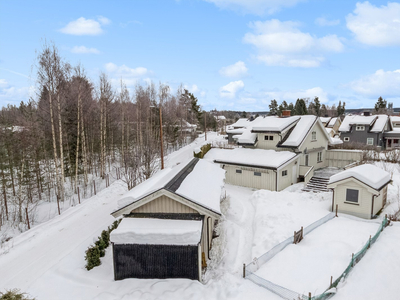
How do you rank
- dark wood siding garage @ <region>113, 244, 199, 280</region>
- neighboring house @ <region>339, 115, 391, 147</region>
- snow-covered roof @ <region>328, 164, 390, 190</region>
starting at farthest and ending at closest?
neighboring house @ <region>339, 115, 391, 147</region>
snow-covered roof @ <region>328, 164, 390, 190</region>
dark wood siding garage @ <region>113, 244, 199, 280</region>

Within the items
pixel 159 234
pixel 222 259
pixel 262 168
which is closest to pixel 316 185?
pixel 262 168

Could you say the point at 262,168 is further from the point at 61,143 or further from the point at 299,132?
the point at 61,143

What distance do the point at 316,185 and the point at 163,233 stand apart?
16.8 m

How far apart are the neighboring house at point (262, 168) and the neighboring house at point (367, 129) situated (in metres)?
23.8

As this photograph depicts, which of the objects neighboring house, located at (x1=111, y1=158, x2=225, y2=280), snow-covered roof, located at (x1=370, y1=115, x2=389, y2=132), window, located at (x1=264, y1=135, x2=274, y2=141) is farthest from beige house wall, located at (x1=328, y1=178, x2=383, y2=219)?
snow-covered roof, located at (x1=370, y1=115, x2=389, y2=132)

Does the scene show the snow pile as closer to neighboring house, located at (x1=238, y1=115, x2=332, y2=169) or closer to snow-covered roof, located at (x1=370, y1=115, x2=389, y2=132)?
neighboring house, located at (x1=238, y1=115, x2=332, y2=169)

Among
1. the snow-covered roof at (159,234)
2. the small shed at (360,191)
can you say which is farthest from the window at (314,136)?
the snow-covered roof at (159,234)

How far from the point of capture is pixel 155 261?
32.0 feet

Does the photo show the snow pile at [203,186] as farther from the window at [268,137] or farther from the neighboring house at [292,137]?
the window at [268,137]

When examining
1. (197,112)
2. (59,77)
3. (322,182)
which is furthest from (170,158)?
(197,112)

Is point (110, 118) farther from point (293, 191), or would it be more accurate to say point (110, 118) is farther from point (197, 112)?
point (197, 112)

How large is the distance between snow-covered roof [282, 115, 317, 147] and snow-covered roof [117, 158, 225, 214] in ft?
30.9

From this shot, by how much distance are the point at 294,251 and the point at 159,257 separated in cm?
638

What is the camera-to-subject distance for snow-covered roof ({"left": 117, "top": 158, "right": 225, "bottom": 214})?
1069 centimetres
